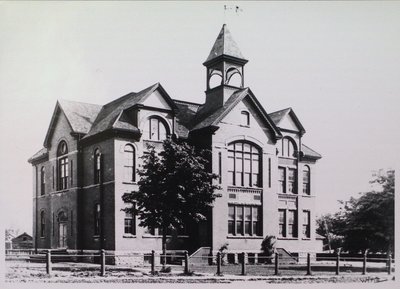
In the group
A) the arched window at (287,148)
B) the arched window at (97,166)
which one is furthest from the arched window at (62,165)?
the arched window at (287,148)

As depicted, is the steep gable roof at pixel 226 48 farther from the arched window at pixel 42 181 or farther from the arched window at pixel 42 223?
the arched window at pixel 42 223

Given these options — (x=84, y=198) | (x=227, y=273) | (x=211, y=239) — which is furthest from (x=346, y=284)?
(x=84, y=198)

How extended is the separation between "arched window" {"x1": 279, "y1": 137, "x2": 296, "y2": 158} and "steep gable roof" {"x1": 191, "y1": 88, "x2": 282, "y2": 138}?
8.85 ft

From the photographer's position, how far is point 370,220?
76.9ft

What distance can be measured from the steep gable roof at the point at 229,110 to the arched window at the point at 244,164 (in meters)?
1.62

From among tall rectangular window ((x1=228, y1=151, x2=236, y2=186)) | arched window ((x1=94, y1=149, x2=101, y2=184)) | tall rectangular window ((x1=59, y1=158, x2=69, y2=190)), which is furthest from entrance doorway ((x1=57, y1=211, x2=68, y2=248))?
tall rectangular window ((x1=228, y1=151, x2=236, y2=186))

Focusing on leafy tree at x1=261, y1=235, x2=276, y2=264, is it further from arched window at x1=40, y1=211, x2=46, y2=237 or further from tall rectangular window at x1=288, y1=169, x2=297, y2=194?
arched window at x1=40, y1=211, x2=46, y2=237

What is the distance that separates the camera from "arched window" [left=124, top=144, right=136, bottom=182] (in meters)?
28.8

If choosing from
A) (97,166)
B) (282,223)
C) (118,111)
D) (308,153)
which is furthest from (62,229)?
(308,153)

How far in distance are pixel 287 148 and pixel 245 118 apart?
5.03m

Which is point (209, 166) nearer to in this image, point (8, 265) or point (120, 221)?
point (120, 221)

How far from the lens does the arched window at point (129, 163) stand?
94.4 feet

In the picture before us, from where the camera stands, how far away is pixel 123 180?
2844 cm

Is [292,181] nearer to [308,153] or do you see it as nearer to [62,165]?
[308,153]
